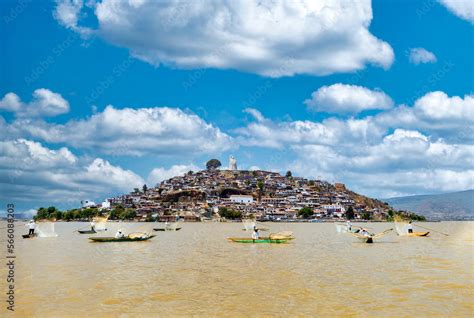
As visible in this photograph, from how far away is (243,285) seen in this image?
80.1 ft

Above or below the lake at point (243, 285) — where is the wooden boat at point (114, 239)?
above

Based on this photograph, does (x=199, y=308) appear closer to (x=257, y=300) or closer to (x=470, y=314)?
(x=257, y=300)

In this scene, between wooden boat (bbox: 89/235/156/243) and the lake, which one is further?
wooden boat (bbox: 89/235/156/243)

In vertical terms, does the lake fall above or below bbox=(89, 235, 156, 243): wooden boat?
below

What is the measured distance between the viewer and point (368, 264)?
108 ft

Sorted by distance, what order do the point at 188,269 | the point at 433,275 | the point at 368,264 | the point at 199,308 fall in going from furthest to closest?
1. the point at 368,264
2. the point at 188,269
3. the point at 433,275
4. the point at 199,308

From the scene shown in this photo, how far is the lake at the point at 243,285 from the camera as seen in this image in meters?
19.0

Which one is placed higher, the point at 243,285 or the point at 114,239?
the point at 114,239

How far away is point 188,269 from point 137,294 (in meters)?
8.87

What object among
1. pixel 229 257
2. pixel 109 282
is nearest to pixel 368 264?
pixel 229 257

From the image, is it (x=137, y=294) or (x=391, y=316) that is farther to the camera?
(x=137, y=294)

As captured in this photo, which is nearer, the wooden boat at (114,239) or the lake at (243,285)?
the lake at (243,285)

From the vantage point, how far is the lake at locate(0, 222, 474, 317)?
19047 millimetres

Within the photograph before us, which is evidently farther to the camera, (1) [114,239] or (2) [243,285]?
(1) [114,239]
